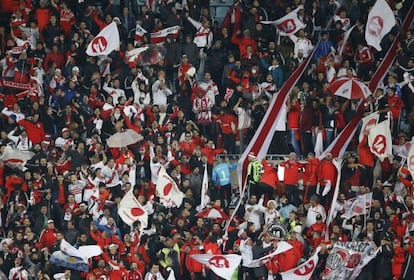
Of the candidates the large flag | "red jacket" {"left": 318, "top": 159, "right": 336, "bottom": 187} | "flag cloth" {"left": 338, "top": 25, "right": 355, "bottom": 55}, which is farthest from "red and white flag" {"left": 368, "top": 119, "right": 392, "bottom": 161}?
the large flag

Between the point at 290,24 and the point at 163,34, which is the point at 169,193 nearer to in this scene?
the point at 163,34

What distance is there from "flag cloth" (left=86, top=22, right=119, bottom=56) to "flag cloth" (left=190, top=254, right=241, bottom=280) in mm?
5904

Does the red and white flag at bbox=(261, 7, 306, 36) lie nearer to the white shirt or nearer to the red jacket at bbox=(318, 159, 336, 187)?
the red jacket at bbox=(318, 159, 336, 187)

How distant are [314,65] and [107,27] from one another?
4333 millimetres

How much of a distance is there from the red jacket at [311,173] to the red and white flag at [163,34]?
14.8 ft

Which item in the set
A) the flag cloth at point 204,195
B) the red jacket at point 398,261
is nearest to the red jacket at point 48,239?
the flag cloth at point 204,195

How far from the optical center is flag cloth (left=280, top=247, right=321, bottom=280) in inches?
1170

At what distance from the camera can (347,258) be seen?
29.8m

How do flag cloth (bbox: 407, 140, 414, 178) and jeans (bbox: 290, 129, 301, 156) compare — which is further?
jeans (bbox: 290, 129, 301, 156)

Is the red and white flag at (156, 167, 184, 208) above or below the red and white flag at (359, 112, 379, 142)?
below

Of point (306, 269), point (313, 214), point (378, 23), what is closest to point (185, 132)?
point (313, 214)

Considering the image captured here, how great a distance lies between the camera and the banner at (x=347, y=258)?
29.8 metres

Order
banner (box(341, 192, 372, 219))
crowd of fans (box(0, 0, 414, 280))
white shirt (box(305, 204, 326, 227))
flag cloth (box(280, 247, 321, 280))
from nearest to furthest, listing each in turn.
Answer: flag cloth (box(280, 247, 321, 280)), crowd of fans (box(0, 0, 414, 280)), banner (box(341, 192, 372, 219)), white shirt (box(305, 204, 326, 227))

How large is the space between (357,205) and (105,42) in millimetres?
6615
